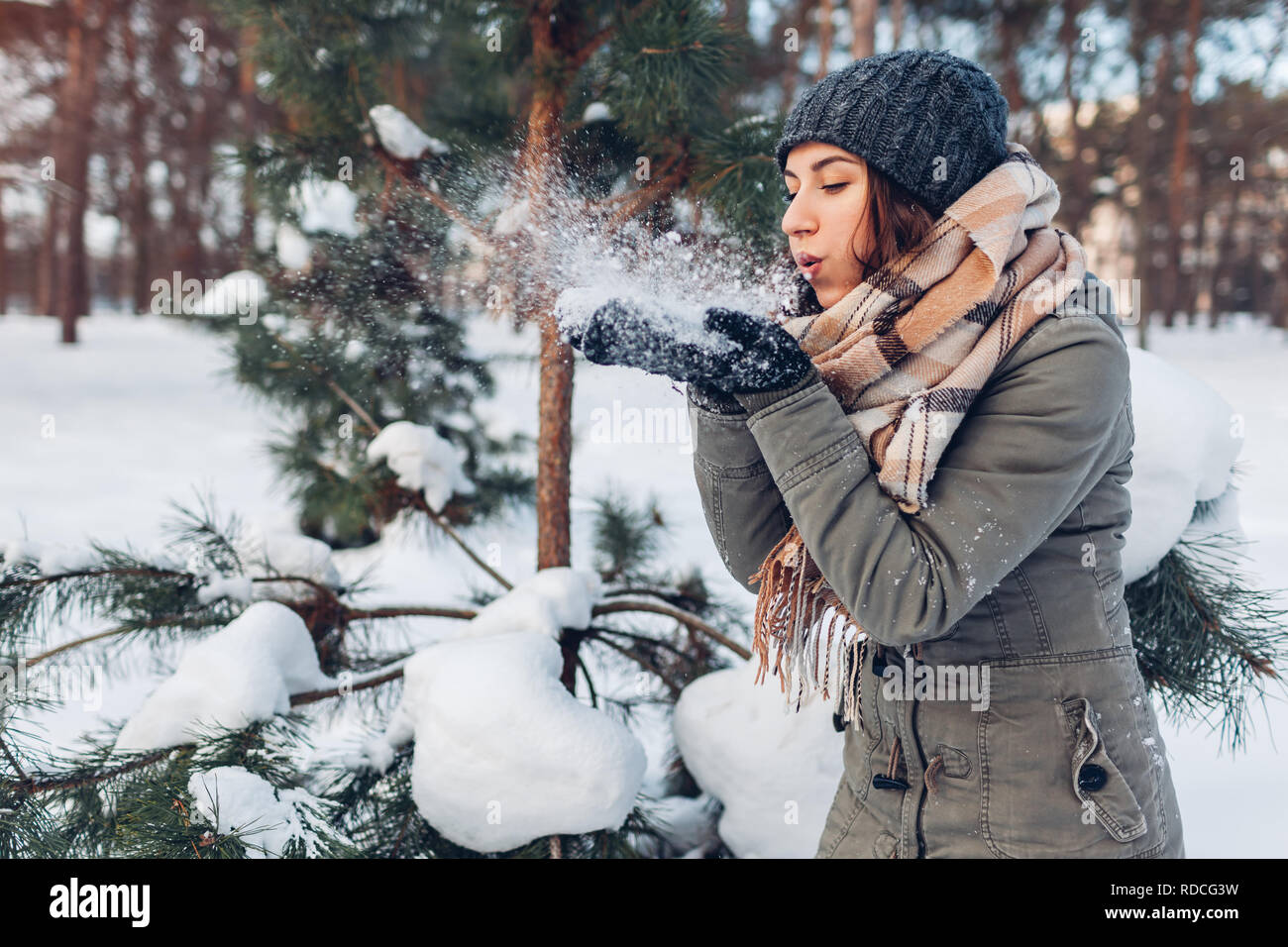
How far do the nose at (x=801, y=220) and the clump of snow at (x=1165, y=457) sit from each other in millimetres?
823

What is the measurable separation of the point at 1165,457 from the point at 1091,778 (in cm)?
80

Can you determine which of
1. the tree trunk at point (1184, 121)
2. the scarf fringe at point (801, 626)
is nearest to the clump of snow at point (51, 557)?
the scarf fringe at point (801, 626)

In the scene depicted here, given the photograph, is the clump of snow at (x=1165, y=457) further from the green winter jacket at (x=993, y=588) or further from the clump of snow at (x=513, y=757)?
the clump of snow at (x=513, y=757)

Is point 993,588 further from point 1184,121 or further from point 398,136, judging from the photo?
point 1184,121

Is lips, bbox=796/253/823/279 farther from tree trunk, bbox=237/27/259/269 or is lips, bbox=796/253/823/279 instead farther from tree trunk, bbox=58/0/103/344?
tree trunk, bbox=58/0/103/344

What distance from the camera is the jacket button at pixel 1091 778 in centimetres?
106

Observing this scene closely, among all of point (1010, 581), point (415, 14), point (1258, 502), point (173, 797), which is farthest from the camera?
point (1258, 502)

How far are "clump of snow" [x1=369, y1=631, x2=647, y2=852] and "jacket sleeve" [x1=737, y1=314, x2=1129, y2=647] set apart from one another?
2.28 feet

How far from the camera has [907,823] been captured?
117 centimetres
